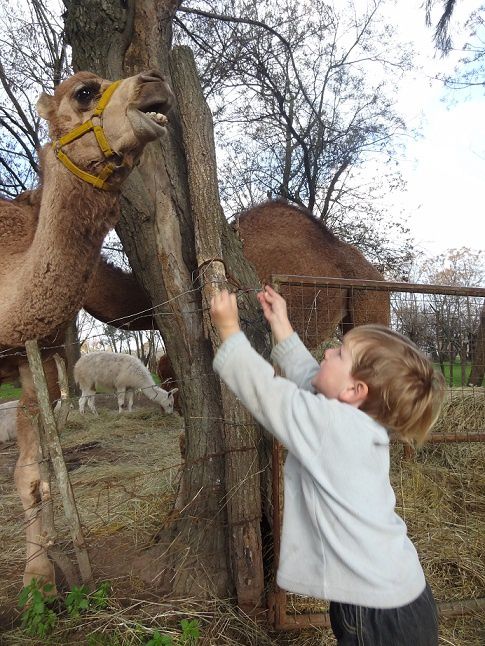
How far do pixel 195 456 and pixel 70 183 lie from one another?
200 cm

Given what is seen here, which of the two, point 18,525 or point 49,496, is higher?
point 49,496

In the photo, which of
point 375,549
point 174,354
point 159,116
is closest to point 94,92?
point 159,116

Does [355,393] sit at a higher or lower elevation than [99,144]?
lower

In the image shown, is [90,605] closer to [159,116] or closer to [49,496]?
[49,496]

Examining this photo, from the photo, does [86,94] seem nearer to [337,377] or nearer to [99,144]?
[99,144]

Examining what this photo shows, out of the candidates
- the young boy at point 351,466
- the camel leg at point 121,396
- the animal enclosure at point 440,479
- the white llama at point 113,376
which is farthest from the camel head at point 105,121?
the camel leg at point 121,396

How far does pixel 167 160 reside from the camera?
148 inches

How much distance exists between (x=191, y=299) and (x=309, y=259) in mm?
3108

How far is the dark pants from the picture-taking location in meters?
1.82

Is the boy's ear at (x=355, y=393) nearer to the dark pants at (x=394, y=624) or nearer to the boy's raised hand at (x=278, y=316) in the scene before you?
the boy's raised hand at (x=278, y=316)

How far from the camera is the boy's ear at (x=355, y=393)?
186 centimetres

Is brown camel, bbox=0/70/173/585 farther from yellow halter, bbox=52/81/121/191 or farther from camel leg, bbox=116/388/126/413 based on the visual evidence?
camel leg, bbox=116/388/126/413

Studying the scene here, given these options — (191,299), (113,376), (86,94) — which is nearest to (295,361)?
(191,299)

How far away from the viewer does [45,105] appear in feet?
11.0
